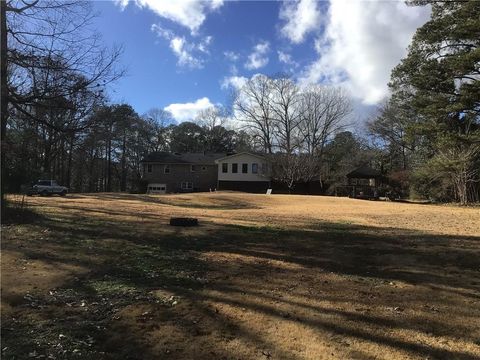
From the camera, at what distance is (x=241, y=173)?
62594 millimetres

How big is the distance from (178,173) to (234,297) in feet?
193

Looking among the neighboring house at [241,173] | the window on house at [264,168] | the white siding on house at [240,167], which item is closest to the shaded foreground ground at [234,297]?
the window on house at [264,168]

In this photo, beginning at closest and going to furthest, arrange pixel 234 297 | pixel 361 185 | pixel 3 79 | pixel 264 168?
pixel 234 297 → pixel 3 79 → pixel 361 185 → pixel 264 168

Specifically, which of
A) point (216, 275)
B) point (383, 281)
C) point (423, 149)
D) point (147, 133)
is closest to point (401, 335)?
point (383, 281)

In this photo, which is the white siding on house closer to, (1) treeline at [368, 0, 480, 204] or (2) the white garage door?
(2) the white garage door

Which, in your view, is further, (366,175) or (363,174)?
(363,174)

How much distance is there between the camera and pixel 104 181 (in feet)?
268

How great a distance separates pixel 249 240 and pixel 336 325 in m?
5.33

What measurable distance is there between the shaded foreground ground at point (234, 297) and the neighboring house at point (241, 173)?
51.3 meters

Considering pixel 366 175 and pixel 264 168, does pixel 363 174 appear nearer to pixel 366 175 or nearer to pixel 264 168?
pixel 366 175

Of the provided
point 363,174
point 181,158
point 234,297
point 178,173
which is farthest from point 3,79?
point 181,158

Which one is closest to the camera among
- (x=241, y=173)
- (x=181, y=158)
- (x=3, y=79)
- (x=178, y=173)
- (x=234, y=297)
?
(x=234, y=297)

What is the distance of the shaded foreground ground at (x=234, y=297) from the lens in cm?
504

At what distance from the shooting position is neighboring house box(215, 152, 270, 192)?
62.2 m
